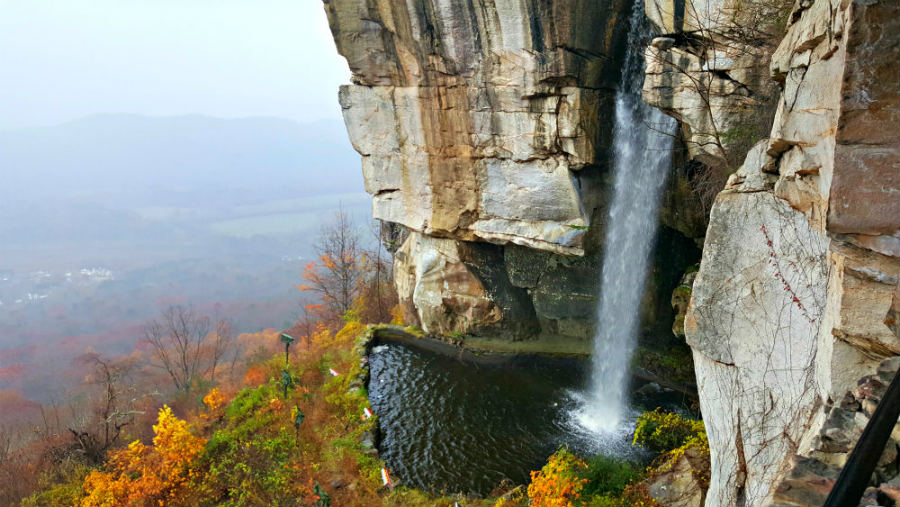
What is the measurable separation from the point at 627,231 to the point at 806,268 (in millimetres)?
9218

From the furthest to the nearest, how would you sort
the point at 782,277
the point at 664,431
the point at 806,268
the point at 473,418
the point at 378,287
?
the point at 378,287 → the point at 473,418 → the point at 664,431 → the point at 782,277 → the point at 806,268

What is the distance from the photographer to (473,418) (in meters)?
13.6

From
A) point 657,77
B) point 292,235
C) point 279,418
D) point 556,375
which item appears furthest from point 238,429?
point 292,235

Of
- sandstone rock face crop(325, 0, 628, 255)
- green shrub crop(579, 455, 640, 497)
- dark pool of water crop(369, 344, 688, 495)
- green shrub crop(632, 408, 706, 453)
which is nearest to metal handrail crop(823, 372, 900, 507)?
green shrub crop(579, 455, 640, 497)

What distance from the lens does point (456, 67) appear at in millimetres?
14344

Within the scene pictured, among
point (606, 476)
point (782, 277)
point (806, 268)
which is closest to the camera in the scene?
point (806, 268)

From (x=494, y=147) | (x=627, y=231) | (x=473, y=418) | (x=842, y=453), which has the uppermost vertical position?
(x=494, y=147)

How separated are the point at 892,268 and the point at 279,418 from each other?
A: 13.2 m

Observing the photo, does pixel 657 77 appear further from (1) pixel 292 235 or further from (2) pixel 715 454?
(1) pixel 292 235

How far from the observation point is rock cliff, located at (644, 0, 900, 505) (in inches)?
148

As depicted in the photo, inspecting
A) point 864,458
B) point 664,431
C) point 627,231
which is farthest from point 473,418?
point 864,458

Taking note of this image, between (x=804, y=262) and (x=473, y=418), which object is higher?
(x=804, y=262)

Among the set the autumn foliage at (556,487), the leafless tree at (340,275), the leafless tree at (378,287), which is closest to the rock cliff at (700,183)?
the leafless tree at (378,287)

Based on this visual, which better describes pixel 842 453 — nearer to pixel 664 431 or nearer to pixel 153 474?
pixel 664 431
